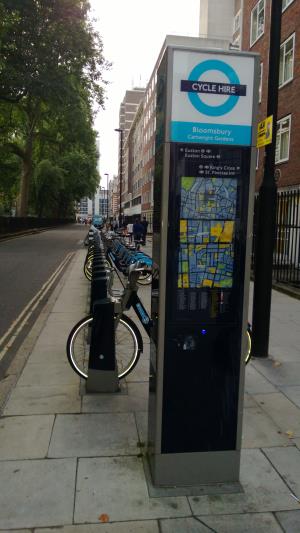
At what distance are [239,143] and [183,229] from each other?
0.60 m

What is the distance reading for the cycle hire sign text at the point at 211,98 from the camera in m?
2.62

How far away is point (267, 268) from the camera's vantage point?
17.9 ft

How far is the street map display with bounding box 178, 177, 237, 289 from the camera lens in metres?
2.72

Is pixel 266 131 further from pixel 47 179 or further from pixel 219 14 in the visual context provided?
pixel 47 179

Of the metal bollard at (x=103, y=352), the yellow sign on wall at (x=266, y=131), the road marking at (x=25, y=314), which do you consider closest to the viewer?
the metal bollard at (x=103, y=352)

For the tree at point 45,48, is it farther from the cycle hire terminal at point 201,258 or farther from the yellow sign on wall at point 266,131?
the cycle hire terminal at point 201,258

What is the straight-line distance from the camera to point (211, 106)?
2656 millimetres

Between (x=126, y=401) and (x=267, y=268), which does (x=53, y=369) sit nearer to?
(x=126, y=401)

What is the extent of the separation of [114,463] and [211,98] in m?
2.45

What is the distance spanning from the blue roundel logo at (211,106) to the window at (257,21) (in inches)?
854

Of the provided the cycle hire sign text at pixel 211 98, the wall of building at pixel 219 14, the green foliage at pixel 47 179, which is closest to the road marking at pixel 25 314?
the cycle hire sign text at pixel 211 98

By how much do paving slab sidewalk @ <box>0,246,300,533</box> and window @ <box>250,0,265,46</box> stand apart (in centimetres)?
2127

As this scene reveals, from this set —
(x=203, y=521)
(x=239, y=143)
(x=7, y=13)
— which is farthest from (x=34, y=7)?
(x=203, y=521)

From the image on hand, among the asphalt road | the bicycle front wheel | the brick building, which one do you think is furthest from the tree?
the bicycle front wheel
